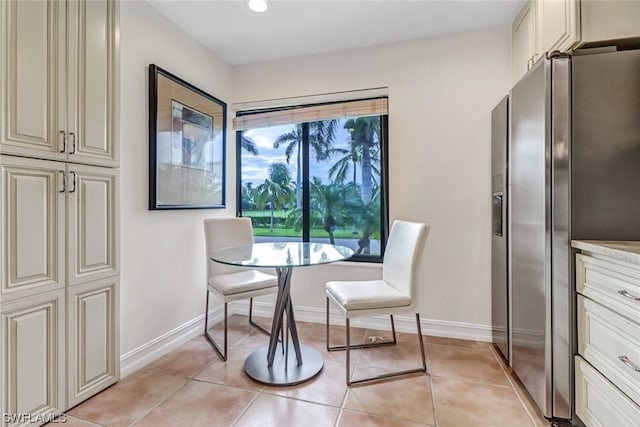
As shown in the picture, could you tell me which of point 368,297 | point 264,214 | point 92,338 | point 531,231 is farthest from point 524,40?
point 92,338

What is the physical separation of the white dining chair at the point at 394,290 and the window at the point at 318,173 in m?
0.55

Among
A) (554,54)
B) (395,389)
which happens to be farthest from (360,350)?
(554,54)

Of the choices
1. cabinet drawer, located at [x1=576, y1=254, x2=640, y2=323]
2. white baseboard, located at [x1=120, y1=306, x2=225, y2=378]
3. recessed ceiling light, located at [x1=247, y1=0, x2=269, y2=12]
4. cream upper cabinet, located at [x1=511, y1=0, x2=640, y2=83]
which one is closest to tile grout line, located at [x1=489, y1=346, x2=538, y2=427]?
→ cabinet drawer, located at [x1=576, y1=254, x2=640, y2=323]

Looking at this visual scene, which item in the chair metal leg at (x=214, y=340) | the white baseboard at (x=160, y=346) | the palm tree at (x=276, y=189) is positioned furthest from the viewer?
the palm tree at (x=276, y=189)

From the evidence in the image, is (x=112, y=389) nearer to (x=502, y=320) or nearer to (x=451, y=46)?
(x=502, y=320)

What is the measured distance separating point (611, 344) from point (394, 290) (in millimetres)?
1057

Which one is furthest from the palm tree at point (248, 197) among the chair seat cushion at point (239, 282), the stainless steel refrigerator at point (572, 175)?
the stainless steel refrigerator at point (572, 175)

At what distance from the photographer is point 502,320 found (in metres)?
2.12

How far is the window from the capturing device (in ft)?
9.07

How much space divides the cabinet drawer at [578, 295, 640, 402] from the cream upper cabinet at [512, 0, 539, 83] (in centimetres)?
154

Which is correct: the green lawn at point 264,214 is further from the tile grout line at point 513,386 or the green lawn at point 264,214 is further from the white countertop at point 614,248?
the white countertop at point 614,248

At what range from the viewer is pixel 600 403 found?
131cm

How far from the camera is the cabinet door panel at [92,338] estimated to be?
5.40 feet

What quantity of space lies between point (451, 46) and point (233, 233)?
232 cm
